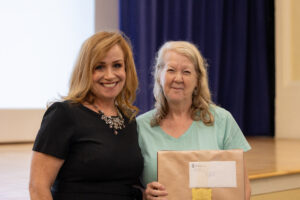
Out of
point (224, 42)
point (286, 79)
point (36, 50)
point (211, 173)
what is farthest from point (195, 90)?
point (286, 79)

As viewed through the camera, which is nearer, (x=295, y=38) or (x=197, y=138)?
(x=197, y=138)

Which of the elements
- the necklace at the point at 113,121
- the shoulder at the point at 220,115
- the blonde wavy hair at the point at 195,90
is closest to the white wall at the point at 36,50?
the blonde wavy hair at the point at 195,90

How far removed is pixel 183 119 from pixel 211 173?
37cm

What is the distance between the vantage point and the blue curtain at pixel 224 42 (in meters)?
4.16

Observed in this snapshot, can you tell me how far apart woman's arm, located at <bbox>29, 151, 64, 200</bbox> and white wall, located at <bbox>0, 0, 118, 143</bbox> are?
2591mm

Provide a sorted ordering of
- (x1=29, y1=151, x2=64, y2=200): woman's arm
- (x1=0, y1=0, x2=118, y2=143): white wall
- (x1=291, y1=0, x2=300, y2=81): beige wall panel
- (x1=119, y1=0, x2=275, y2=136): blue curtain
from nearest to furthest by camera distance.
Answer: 1. (x1=29, y1=151, x2=64, y2=200): woman's arm
2. (x1=0, y1=0, x2=118, y2=143): white wall
3. (x1=119, y1=0, x2=275, y2=136): blue curtain
4. (x1=291, y1=0, x2=300, y2=81): beige wall panel

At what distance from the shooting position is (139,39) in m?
4.13

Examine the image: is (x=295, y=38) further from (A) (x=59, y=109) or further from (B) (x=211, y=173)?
(A) (x=59, y=109)

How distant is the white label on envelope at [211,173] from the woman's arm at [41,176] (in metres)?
0.50

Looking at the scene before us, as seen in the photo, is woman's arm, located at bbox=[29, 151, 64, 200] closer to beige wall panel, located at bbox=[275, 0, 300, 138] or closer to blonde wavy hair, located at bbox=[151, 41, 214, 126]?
blonde wavy hair, located at bbox=[151, 41, 214, 126]

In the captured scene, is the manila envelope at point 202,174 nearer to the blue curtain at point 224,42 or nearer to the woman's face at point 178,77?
the woman's face at point 178,77

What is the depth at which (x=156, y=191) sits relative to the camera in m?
1.62

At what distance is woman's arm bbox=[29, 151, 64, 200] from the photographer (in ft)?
4.59

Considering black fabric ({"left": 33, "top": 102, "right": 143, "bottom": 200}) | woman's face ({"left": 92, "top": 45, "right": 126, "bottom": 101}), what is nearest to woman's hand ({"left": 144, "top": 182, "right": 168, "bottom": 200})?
black fabric ({"left": 33, "top": 102, "right": 143, "bottom": 200})
